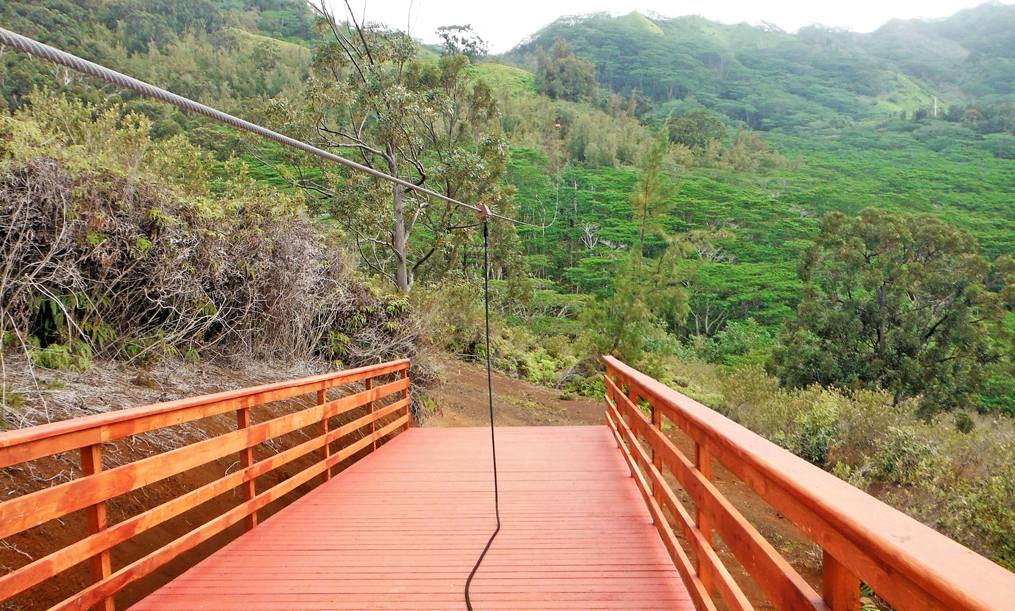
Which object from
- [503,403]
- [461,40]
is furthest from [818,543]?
[461,40]

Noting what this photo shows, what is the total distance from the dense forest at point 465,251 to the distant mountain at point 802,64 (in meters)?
37.5

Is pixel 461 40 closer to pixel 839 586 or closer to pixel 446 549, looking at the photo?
pixel 446 549

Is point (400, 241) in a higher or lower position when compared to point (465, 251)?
higher

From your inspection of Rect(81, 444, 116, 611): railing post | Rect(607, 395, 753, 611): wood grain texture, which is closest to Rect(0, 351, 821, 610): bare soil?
Rect(81, 444, 116, 611): railing post

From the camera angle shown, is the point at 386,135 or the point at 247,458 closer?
the point at 247,458

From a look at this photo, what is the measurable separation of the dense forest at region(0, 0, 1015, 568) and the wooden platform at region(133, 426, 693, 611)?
111cm

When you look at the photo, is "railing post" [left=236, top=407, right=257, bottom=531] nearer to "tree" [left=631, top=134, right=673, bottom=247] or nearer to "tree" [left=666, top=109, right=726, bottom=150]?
"tree" [left=631, top=134, right=673, bottom=247]

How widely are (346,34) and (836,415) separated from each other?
1258cm

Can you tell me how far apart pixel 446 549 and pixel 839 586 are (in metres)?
2.23

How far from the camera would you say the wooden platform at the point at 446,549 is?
2.49m

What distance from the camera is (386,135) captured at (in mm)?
12492

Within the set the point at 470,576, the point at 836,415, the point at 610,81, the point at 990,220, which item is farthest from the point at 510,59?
the point at 470,576

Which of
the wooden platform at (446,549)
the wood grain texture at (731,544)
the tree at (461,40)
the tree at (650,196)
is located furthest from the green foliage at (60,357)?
the tree at (461,40)

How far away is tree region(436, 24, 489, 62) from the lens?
22531mm
